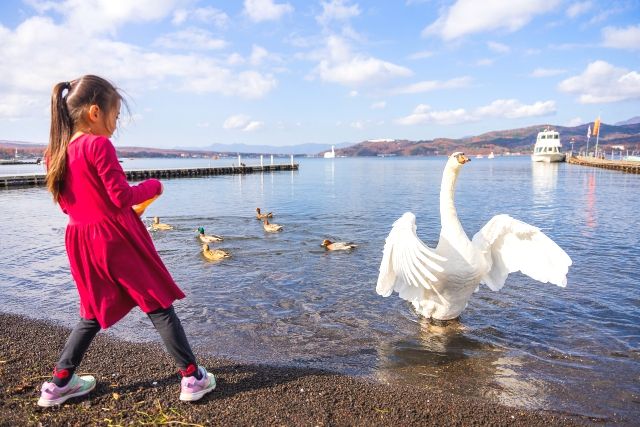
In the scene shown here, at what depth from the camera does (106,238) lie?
3877mm

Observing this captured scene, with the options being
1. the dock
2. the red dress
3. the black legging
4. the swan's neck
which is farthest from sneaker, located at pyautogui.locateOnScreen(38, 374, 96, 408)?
the dock

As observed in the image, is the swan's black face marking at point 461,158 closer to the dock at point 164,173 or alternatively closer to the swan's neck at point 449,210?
the swan's neck at point 449,210

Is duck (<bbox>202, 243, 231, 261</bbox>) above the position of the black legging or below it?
below

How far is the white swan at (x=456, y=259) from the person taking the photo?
6.22m

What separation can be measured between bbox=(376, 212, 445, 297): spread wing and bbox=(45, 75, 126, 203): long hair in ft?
12.9

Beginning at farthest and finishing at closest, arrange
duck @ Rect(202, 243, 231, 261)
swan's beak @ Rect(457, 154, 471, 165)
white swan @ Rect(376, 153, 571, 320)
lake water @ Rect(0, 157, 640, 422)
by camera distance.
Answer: duck @ Rect(202, 243, 231, 261), swan's beak @ Rect(457, 154, 471, 165), white swan @ Rect(376, 153, 571, 320), lake water @ Rect(0, 157, 640, 422)

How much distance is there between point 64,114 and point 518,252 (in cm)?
605

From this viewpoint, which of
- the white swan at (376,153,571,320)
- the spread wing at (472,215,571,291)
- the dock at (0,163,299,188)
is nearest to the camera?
the white swan at (376,153,571,320)

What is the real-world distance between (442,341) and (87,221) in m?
5.17

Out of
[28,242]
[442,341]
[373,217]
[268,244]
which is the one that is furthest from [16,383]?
[373,217]

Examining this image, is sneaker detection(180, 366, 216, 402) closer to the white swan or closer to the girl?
the girl

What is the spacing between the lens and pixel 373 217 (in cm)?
2248

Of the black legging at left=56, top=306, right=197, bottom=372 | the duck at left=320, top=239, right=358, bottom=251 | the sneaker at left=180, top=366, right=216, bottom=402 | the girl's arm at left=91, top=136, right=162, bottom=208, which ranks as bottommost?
the duck at left=320, top=239, right=358, bottom=251

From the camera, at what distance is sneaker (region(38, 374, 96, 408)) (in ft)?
13.9
